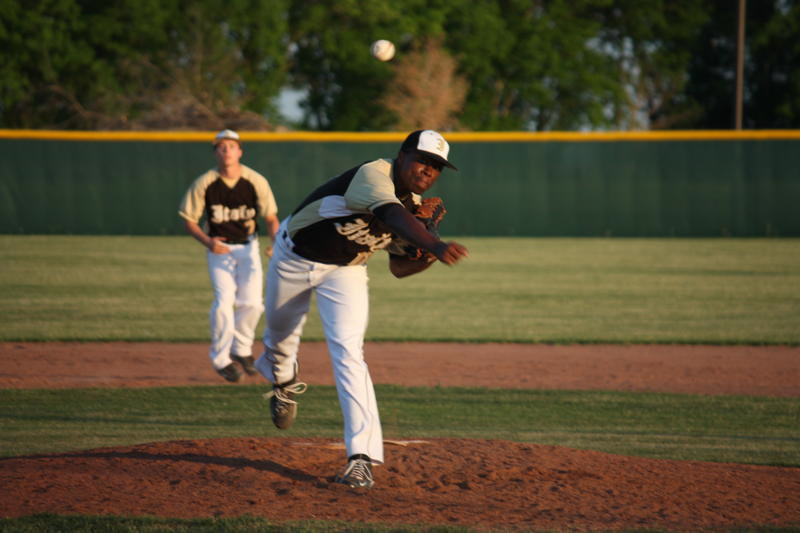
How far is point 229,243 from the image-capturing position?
26.6 feet

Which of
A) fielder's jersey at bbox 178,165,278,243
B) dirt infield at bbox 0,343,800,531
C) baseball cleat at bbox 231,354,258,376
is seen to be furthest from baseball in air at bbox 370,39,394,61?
dirt infield at bbox 0,343,800,531

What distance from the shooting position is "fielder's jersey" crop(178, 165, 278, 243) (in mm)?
8078

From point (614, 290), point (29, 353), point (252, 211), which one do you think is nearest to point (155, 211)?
point (614, 290)

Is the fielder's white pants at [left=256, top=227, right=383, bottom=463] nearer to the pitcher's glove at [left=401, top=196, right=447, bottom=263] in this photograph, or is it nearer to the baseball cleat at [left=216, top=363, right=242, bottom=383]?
the pitcher's glove at [left=401, top=196, right=447, bottom=263]

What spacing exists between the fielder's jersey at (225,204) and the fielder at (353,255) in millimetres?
2990

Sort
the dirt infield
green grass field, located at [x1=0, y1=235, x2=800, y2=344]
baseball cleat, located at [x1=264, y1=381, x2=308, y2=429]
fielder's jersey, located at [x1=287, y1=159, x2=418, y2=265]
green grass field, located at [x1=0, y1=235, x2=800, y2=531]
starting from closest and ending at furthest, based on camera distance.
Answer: the dirt infield
fielder's jersey, located at [x1=287, y1=159, x2=418, y2=265]
baseball cleat, located at [x1=264, y1=381, x2=308, y2=429]
green grass field, located at [x1=0, y1=235, x2=800, y2=531]
green grass field, located at [x1=0, y1=235, x2=800, y2=344]

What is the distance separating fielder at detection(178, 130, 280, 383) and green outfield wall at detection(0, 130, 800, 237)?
14.9 metres

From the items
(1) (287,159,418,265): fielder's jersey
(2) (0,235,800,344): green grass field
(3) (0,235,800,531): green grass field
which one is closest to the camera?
(1) (287,159,418,265): fielder's jersey

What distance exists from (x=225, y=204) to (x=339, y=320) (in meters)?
3.64

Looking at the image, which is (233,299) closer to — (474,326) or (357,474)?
(357,474)

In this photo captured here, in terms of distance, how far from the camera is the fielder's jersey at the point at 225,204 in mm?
8078

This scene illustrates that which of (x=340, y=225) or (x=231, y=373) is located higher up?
(x=340, y=225)

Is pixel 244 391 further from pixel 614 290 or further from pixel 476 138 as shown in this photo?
pixel 476 138

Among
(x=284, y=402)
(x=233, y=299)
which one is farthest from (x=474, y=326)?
(x=284, y=402)
